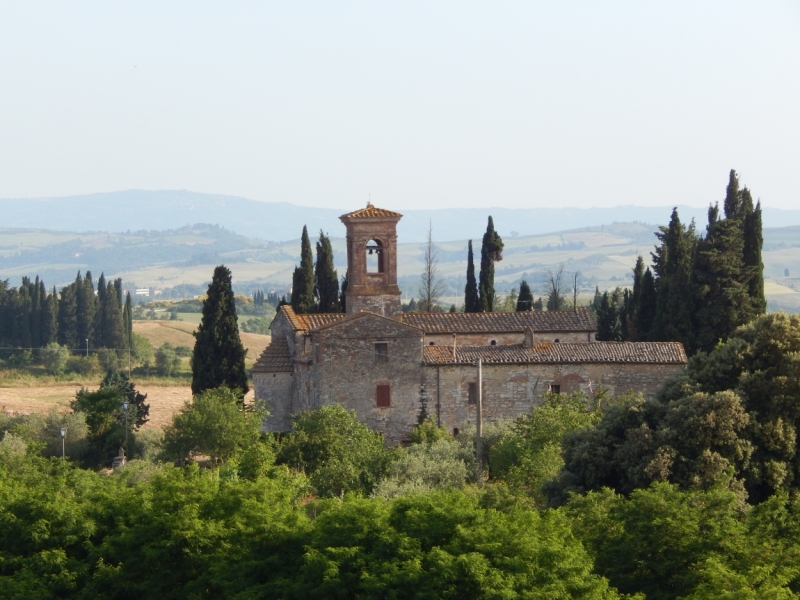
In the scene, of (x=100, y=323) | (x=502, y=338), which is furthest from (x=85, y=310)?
(x=502, y=338)

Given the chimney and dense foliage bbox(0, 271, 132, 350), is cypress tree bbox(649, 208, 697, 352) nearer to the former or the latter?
the chimney

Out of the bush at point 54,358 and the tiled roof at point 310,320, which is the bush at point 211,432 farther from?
the bush at point 54,358

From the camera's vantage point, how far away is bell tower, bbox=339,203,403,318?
145 feet

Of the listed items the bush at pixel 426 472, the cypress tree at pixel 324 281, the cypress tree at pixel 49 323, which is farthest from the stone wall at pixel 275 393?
the cypress tree at pixel 49 323

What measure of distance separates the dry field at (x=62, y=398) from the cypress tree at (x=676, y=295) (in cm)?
1756

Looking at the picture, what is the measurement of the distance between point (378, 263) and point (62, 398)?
1016 inches

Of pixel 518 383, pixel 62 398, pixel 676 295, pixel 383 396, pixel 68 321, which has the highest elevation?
pixel 676 295

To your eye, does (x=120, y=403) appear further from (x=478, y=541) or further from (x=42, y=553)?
(x=478, y=541)

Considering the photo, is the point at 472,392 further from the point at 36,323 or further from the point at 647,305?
the point at 36,323

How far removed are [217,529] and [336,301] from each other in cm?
3061

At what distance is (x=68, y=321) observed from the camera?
8500 centimetres

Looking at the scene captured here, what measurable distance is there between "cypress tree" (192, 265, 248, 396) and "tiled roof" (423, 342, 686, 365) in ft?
22.5

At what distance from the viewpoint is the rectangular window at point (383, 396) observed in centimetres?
4262

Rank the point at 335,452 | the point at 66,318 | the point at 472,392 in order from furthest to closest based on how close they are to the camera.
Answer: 1. the point at 66,318
2. the point at 472,392
3. the point at 335,452
